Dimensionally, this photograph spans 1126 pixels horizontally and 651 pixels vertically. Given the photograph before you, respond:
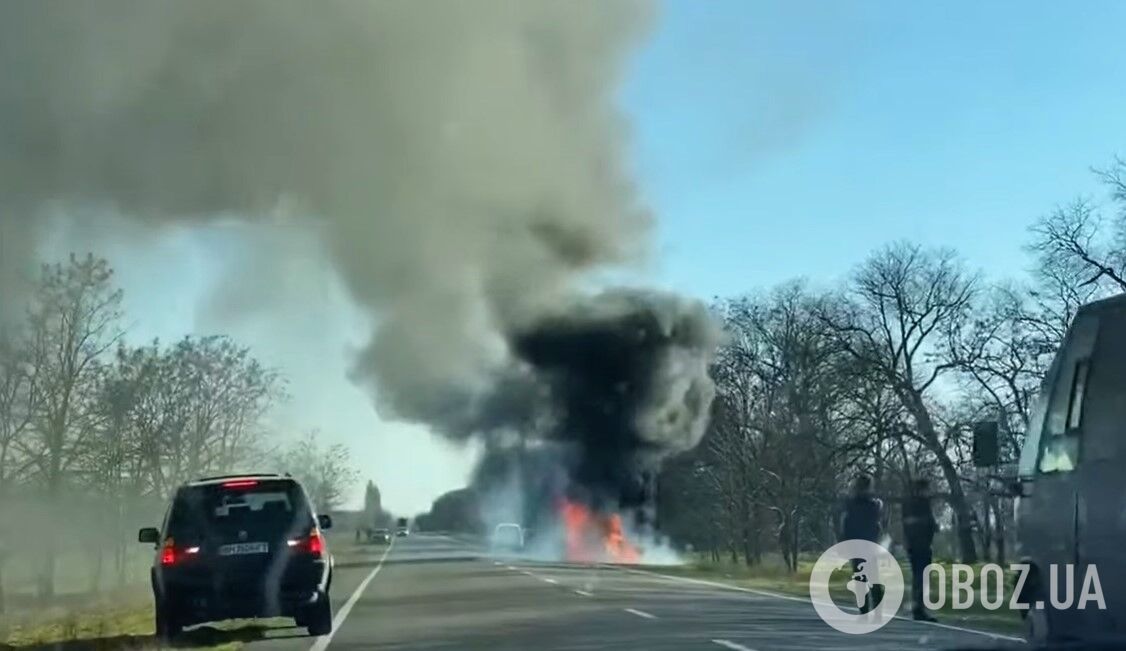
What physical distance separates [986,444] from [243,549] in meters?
9.95

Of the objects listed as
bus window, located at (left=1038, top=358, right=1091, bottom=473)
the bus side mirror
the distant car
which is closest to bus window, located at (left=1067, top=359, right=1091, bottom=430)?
bus window, located at (left=1038, top=358, right=1091, bottom=473)

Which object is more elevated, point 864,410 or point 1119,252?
point 1119,252

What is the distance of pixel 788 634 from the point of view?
15.6 m

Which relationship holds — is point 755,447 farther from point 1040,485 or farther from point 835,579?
point 1040,485

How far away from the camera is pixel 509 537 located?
204ft

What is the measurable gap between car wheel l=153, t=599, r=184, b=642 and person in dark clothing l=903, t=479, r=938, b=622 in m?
8.65

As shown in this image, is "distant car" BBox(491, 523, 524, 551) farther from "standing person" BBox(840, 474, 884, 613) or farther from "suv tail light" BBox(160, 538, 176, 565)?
"suv tail light" BBox(160, 538, 176, 565)

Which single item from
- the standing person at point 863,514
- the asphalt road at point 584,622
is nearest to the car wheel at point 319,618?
the asphalt road at point 584,622

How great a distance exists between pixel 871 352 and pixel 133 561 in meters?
29.1

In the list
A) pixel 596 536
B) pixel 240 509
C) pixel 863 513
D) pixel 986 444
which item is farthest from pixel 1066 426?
pixel 596 536

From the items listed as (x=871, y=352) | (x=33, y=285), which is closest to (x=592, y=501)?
(x=871, y=352)

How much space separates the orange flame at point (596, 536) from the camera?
54000mm

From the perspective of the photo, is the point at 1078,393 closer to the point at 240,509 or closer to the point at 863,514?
the point at 863,514

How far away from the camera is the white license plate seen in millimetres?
15883
